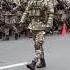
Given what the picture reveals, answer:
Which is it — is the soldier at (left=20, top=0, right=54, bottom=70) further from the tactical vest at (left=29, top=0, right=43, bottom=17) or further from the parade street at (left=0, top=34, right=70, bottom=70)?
the parade street at (left=0, top=34, right=70, bottom=70)

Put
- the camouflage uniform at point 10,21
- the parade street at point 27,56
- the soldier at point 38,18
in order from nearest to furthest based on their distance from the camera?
the soldier at point 38,18 → the parade street at point 27,56 → the camouflage uniform at point 10,21

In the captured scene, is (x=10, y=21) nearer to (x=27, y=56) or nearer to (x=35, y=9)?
(x=27, y=56)

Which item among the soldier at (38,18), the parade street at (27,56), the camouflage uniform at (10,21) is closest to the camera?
the soldier at (38,18)

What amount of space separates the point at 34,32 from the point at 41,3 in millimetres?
700

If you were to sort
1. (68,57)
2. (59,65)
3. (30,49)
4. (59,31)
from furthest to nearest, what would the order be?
(59,31) → (30,49) → (68,57) → (59,65)

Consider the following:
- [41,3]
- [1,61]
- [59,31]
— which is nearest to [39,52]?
[41,3]

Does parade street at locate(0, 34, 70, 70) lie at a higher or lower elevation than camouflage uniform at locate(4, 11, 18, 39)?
lower

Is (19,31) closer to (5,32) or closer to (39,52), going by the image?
(5,32)

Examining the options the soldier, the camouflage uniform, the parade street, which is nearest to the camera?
the soldier

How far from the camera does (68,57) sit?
10.9 m

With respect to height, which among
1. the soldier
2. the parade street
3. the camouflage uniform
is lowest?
the parade street

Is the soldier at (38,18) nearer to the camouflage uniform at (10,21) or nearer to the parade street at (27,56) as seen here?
the parade street at (27,56)

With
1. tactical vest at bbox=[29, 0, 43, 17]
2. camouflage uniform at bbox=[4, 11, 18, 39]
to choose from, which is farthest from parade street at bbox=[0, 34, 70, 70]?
camouflage uniform at bbox=[4, 11, 18, 39]

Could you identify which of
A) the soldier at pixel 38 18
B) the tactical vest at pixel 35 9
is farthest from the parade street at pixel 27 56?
the tactical vest at pixel 35 9
